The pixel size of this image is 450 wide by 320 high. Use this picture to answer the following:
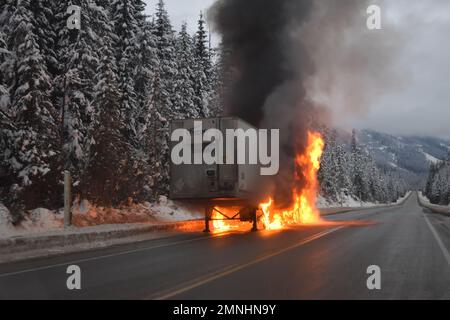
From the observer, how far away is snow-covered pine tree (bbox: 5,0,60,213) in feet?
76.0

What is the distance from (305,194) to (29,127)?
46.1 ft

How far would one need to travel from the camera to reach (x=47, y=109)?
25.0 meters

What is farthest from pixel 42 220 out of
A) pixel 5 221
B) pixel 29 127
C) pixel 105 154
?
pixel 105 154

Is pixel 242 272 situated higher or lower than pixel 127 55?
lower

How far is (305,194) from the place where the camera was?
2862cm

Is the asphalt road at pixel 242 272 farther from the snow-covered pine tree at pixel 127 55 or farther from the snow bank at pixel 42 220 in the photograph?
the snow-covered pine tree at pixel 127 55

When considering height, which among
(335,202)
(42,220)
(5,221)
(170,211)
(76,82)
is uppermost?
(76,82)

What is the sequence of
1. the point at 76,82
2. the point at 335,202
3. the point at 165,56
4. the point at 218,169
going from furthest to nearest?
the point at 335,202 < the point at 165,56 < the point at 76,82 < the point at 218,169

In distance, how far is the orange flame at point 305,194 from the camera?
Result: 85.3 feet

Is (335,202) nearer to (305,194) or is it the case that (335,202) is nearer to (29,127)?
(305,194)

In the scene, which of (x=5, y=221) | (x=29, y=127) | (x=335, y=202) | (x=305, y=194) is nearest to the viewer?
(x=5, y=221)
